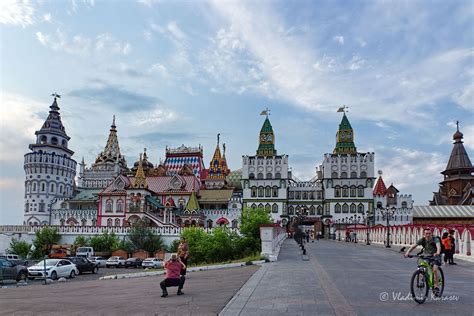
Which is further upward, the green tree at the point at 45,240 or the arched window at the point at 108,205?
the arched window at the point at 108,205

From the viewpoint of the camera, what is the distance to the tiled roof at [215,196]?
72.9m

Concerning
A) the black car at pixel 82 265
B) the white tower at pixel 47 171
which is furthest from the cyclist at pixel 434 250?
the white tower at pixel 47 171

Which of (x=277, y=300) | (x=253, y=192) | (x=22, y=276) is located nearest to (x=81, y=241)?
(x=22, y=276)

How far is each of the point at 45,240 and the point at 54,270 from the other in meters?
30.1

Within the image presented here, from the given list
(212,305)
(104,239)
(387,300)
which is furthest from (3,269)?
(104,239)

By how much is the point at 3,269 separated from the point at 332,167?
59916mm

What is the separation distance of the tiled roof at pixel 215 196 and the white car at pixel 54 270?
45.5 m

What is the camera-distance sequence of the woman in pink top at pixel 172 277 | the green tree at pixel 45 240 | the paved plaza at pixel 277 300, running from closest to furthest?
the paved plaza at pixel 277 300 < the woman in pink top at pixel 172 277 < the green tree at pixel 45 240

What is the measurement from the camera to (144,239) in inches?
1975

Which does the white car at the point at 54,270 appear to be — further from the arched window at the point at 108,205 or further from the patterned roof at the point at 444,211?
the patterned roof at the point at 444,211

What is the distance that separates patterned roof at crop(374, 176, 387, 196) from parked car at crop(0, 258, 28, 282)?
201 feet

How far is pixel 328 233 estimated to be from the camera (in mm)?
72188

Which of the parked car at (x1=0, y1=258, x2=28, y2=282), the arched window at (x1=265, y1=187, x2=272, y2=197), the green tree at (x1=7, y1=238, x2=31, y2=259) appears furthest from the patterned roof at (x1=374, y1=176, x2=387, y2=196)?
the parked car at (x1=0, y1=258, x2=28, y2=282)

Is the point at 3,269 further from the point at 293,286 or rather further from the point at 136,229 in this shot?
the point at 136,229
